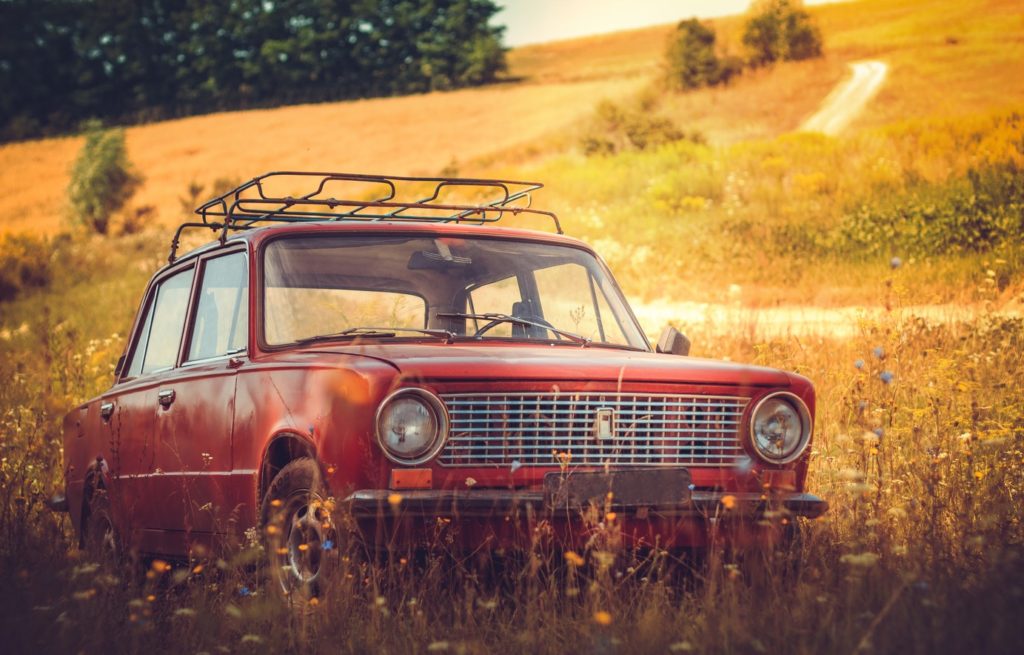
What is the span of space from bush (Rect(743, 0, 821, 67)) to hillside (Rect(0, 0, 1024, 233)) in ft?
2.13

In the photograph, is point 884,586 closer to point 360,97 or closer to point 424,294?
point 424,294

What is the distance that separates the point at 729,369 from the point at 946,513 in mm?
1700

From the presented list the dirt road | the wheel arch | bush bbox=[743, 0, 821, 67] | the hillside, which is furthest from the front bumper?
bush bbox=[743, 0, 821, 67]

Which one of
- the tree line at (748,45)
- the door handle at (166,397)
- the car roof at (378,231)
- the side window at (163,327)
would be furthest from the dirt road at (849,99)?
the door handle at (166,397)

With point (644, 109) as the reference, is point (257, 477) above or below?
below

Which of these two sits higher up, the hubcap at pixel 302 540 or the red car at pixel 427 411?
the red car at pixel 427 411

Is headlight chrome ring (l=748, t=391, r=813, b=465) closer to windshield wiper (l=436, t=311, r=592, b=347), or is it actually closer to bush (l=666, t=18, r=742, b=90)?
windshield wiper (l=436, t=311, r=592, b=347)

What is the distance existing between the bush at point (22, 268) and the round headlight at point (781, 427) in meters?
26.8

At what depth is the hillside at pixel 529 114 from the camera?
36250 millimetres

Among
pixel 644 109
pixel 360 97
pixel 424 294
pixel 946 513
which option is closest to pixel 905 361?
pixel 946 513

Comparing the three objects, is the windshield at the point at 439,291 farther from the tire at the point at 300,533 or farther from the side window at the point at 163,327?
the side window at the point at 163,327

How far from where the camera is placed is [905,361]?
29.8 ft

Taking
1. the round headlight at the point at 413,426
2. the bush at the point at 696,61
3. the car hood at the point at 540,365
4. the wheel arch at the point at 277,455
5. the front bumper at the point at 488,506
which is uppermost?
the bush at the point at 696,61

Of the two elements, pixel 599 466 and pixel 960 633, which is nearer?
pixel 960 633
